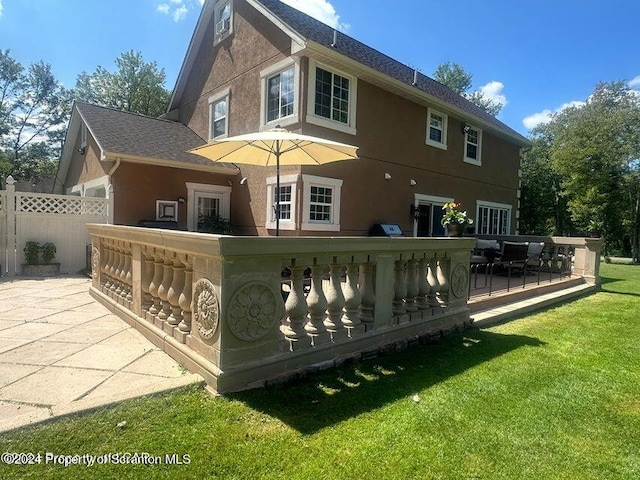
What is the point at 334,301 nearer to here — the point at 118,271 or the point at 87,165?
the point at 118,271

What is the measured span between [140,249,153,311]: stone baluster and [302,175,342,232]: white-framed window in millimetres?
5495

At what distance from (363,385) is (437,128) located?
1165cm

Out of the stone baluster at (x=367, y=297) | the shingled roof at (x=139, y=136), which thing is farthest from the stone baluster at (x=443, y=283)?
the shingled roof at (x=139, y=136)

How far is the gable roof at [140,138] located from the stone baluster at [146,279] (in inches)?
281

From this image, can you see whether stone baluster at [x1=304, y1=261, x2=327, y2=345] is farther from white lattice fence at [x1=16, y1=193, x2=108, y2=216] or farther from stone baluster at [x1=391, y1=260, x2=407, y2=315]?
white lattice fence at [x1=16, y1=193, x2=108, y2=216]

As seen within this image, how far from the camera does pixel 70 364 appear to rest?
300cm

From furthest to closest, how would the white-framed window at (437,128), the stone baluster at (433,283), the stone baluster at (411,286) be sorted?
the white-framed window at (437,128) → the stone baluster at (433,283) → the stone baluster at (411,286)

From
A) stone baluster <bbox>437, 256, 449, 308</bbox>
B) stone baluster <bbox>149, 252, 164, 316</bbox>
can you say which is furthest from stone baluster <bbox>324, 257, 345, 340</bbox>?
stone baluster <bbox>437, 256, 449, 308</bbox>

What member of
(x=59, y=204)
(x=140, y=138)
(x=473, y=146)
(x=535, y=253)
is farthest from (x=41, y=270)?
(x=473, y=146)

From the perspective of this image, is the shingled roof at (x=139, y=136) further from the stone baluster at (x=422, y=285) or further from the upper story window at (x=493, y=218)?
the upper story window at (x=493, y=218)

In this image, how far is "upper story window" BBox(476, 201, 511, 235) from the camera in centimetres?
1506

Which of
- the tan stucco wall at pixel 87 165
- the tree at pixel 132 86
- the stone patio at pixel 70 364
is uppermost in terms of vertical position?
the tree at pixel 132 86

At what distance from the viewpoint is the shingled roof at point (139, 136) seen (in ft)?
33.1

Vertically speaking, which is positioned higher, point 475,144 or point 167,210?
point 475,144
